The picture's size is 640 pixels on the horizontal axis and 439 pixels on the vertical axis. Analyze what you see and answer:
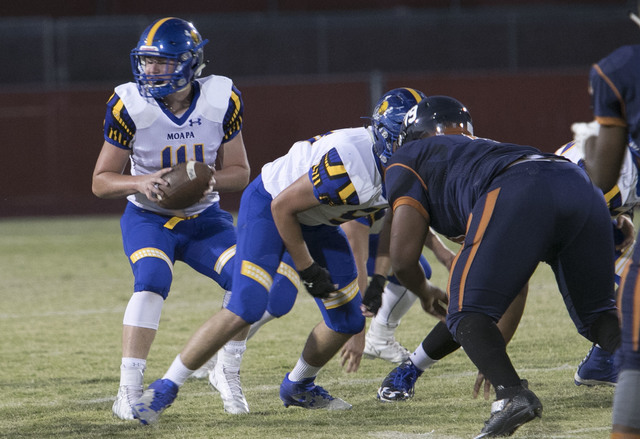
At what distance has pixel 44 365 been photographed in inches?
195

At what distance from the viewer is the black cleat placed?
9.73ft

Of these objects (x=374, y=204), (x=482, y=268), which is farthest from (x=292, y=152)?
(x=482, y=268)

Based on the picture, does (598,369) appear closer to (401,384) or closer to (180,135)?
(401,384)

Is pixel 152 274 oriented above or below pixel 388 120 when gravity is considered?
below

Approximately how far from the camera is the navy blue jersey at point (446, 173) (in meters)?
3.19

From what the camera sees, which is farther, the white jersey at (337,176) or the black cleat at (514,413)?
the white jersey at (337,176)

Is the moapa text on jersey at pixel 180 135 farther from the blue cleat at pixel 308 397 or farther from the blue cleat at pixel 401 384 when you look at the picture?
the blue cleat at pixel 401 384

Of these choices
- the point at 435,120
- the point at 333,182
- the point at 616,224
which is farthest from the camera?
the point at 616,224

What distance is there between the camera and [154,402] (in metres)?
3.58

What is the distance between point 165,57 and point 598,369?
2207 millimetres

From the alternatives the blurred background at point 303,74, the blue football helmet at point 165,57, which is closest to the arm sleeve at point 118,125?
A: the blue football helmet at point 165,57

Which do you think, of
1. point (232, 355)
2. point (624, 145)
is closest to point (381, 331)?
point (232, 355)

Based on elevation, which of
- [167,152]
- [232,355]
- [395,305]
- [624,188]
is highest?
[167,152]

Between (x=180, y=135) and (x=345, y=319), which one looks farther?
(x=180, y=135)
